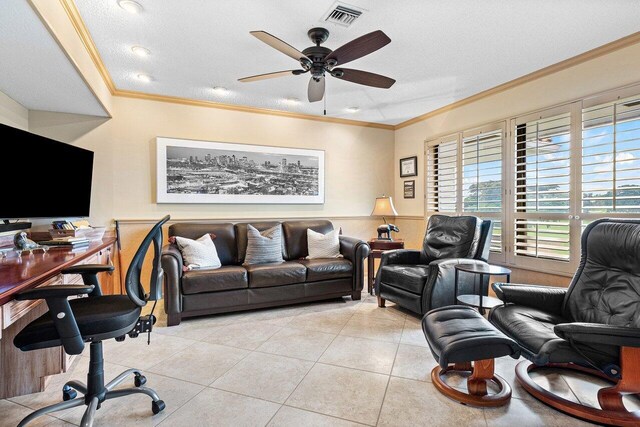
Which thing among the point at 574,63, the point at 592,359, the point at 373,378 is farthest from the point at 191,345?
the point at 574,63

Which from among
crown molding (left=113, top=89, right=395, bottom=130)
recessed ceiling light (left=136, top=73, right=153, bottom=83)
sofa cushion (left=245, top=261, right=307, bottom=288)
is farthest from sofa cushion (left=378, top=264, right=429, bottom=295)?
recessed ceiling light (left=136, top=73, right=153, bottom=83)

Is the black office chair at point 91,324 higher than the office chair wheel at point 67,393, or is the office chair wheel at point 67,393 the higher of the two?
the black office chair at point 91,324

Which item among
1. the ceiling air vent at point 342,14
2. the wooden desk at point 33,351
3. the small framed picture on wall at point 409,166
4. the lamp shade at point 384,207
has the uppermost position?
the ceiling air vent at point 342,14

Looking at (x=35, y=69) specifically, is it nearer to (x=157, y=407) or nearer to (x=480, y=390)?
(x=157, y=407)

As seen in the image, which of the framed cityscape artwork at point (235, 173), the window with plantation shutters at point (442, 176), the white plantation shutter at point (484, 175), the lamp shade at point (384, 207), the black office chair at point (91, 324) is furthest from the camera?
the lamp shade at point (384, 207)

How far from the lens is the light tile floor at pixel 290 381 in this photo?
1.78m

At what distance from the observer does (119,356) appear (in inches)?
98.7

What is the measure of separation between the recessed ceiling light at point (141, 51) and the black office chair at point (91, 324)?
195cm

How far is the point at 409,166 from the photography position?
17.1 ft

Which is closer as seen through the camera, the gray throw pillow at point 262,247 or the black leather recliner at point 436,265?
the black leather recliner at point 436,265

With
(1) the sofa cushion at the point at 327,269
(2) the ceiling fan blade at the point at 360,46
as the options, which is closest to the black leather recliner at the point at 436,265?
(1) the sofa cushion at the point at 327,269

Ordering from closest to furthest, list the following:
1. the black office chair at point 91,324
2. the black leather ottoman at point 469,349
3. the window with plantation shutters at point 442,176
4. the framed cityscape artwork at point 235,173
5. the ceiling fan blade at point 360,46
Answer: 1. the black office chair at point 91,324
2. the black leather ottoman at point 469,349
3. the ceiling fan blade at point 360,46
4. the framed cityscape artwork at point 235,173
5. the window with plantation shutters at point 442,176

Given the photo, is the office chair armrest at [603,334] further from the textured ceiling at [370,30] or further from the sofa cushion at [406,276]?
the textured ceiling at [370,30]

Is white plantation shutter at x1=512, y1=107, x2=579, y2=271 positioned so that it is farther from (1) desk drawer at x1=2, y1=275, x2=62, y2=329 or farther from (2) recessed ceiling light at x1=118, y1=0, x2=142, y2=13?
(1) desk drawer at x1=2, y1=275, x2=62, y2=329
